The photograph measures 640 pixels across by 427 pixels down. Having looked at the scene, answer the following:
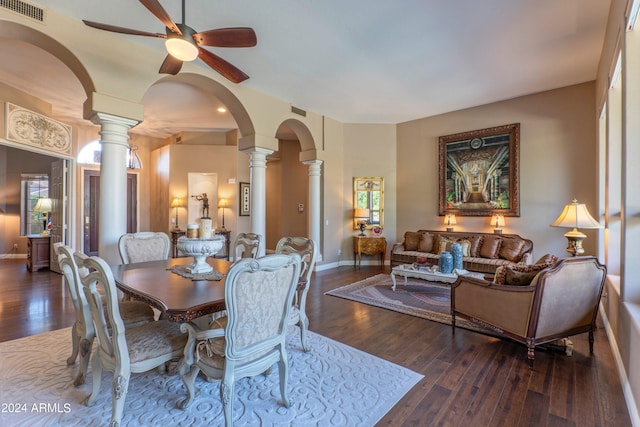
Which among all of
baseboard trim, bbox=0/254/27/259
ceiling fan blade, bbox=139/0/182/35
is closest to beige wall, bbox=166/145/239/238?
baseboard trim, bbox=0/254/27/259

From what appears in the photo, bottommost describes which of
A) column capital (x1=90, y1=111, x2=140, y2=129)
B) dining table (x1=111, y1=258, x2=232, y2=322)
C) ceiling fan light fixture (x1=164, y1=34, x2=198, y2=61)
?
dining table (x1=111, y1=258, x2=232, y2=322)

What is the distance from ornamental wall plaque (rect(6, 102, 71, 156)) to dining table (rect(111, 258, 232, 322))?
3.84m

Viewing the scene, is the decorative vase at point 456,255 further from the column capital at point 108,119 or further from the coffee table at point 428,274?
the column capital at point 108,119

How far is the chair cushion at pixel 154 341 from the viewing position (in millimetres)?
1816

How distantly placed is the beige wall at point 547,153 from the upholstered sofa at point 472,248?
351 millimetres

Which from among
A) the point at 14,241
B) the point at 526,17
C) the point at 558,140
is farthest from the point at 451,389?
the point at 14,241

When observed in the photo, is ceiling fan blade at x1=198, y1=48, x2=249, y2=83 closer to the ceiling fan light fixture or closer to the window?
the ceiling fan light fixture

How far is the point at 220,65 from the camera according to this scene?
9.49 ft

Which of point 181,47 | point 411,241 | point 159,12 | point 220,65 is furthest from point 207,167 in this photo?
point 159,12

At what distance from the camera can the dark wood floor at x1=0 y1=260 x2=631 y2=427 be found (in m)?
1.93

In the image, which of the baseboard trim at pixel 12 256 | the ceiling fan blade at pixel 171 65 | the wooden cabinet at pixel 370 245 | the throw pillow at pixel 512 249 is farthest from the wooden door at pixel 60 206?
the throw pillow at pixel 512 249

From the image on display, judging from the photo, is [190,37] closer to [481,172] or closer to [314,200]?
[314,200]

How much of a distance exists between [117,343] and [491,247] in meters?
5.66

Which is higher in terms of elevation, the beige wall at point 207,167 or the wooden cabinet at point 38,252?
the beige wall at point 207,167
